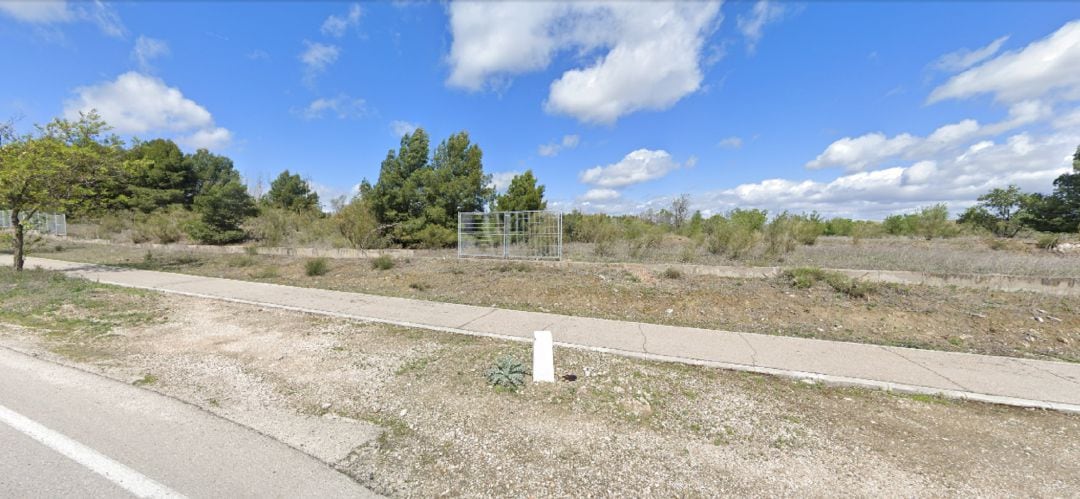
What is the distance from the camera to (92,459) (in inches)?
100.0

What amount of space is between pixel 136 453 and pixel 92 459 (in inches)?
9.1

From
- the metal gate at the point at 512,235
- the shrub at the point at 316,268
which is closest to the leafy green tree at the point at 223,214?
the shrub at the point at 316,268

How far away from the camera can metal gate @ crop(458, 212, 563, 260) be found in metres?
11.8

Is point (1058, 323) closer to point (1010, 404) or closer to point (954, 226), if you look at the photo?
point (1010, 404)

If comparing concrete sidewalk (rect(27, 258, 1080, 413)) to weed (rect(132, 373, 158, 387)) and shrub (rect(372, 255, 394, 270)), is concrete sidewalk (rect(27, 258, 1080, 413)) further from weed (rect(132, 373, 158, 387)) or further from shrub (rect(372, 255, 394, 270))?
shrub (rect(372, 255, 394, 270))

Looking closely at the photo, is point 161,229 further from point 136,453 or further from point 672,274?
point 672,274

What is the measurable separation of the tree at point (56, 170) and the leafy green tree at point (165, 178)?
20.4 m

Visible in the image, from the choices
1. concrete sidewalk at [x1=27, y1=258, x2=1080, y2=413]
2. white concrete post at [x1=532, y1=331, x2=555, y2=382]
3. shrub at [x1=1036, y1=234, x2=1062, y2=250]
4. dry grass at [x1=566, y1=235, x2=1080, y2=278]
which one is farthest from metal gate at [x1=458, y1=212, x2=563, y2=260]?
shrub at [x1=1036, y1=234, x2=1062, y2=250]

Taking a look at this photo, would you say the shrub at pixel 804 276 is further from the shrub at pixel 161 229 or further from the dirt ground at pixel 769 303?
the shrub at pixel 161 229

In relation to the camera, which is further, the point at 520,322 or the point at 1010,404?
the point at 520,322

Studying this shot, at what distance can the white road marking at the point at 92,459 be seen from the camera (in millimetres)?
2268

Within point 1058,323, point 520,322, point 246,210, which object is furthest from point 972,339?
point 246,210

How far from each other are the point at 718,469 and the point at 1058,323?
312 inches

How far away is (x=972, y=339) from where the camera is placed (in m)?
5.70
